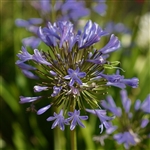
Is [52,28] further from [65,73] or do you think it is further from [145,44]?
[145,44]

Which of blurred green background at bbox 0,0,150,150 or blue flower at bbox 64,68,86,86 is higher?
blue flower at bbox 64,68,86,86

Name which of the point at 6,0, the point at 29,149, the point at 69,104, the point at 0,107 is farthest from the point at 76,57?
the point at 6,0

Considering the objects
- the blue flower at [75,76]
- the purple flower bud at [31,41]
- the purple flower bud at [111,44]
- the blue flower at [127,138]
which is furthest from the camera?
the purple flower bud at [31,41]

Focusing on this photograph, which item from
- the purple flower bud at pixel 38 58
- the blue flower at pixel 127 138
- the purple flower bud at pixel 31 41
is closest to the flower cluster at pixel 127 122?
the blue flower at pixel 127 138

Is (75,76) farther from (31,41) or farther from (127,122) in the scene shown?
(31,41)

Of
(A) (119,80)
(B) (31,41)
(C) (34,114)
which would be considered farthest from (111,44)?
(C) (34,114)

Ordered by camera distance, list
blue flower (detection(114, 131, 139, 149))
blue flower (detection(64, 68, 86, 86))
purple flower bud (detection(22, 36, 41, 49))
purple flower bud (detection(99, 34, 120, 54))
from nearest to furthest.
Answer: blue flower (detection(64, 68, 86, 86)), purple flower bud (detection(99, 34, 120, 54)), blue flower (detection(114, 131, 139, 149)), purple flower bud (detection(22, 36, 41, 49))

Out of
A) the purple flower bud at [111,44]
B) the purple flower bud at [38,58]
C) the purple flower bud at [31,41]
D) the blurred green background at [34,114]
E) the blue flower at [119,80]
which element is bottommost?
the blurred green background at [34,114]

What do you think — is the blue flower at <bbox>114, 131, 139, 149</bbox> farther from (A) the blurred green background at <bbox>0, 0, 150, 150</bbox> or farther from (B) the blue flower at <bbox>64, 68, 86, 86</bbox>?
(B) the blue flower at <bbox>64, 68, 86, 86</bbox>

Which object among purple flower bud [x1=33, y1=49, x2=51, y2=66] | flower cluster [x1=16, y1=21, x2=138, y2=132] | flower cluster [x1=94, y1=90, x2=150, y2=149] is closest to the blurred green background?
flower cluster [x1=94, y1=90, x2=150, y2=149]

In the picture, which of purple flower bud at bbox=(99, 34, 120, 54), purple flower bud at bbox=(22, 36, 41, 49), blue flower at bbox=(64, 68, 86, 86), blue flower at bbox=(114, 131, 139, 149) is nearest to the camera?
blue flower at bbox=(64, 68, 86, 86)

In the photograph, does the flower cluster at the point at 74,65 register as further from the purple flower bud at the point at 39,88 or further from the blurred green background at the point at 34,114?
the blurred green background at the point at 34,114

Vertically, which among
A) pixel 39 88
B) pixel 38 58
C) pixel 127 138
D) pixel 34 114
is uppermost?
pixel 38 58
